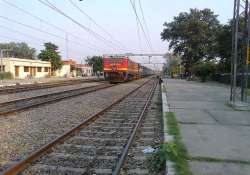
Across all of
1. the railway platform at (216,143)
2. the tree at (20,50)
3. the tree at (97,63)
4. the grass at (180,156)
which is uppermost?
the tree at (20,50)

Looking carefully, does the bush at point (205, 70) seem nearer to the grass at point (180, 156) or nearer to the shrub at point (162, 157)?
the grass at point (180, 156)

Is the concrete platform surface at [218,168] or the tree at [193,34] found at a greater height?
the tree at [193,34]

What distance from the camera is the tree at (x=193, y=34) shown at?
61312mm

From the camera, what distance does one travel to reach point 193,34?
6216 cm

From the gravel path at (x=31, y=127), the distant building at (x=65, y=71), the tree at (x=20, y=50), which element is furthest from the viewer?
the tree at (x=20, y=50)

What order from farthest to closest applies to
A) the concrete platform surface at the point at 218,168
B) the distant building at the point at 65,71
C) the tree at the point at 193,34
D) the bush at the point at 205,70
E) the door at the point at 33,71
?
1. the distant building at the point at 65,71
2. the door at the point at 33,71
3. the tree at the point at 193,34
4. the bush at the point at 205,70
5. the concrete platform surface at the point at 218,168

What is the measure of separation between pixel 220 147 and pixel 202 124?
288 centimetres

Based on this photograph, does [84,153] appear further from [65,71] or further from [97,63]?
[97,63]

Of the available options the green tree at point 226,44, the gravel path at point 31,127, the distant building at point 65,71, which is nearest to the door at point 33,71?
the distant building at point 65,71

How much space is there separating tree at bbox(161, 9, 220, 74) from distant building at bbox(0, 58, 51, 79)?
1234 inches

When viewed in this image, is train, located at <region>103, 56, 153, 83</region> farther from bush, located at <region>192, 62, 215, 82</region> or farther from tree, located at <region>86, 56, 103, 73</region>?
tree, located at <region>86, 56, 103, 73</region>

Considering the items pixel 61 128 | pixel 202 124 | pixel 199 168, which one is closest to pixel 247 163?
pixel 199 168

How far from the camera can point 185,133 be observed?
7.77m

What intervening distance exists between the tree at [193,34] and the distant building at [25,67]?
3134 cm
